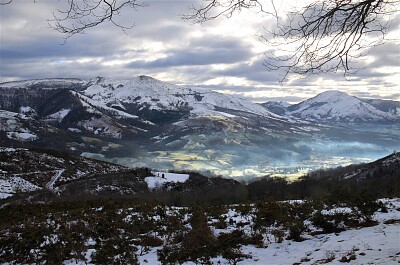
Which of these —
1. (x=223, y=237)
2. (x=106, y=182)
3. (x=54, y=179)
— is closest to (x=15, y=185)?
(x=54, y=179)

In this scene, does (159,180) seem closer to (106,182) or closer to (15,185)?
(106,182)

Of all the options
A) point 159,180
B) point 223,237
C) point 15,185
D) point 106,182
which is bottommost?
point 159,180

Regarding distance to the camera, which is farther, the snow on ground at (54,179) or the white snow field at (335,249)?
the snow on ground at (54,179)

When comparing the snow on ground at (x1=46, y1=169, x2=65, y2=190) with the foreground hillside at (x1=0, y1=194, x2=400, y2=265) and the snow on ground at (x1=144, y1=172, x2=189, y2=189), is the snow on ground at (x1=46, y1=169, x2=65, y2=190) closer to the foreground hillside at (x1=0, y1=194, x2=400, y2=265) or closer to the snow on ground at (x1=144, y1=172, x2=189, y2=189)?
the snow on ground at (x1=144, y1=172, x2=189, y2=189)

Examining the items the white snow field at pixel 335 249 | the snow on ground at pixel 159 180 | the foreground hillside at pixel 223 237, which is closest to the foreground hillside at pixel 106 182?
the snow on ground at pixel 159 180

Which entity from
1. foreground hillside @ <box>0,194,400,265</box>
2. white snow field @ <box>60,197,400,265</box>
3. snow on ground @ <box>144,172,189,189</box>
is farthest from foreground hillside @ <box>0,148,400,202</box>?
white snow field @ <box>60,197,400,265</box>

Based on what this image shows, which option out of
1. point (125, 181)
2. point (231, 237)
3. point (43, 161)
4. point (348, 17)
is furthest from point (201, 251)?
point (43, 161)

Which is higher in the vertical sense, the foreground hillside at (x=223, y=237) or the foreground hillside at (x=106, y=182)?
the foreground hillside at (x=223, y=237)

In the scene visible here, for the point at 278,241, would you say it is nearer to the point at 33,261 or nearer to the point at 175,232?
the point at 175,232

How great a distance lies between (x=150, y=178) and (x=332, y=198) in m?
106

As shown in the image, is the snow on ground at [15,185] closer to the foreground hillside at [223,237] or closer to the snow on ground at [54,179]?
the snow on ground at [54,179]

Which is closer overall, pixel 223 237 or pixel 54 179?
pixel 223 237

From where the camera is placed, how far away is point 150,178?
393 ft

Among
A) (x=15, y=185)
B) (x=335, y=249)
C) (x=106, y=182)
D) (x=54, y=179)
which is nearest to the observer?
(x=335, y=249)
